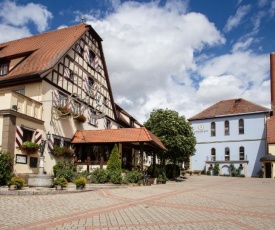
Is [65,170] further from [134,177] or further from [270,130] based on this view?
[270,130]

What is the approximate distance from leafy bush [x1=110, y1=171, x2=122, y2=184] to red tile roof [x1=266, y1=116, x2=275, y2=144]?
105 feet

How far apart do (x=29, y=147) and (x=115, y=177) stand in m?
5.20

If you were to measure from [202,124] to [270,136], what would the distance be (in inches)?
428

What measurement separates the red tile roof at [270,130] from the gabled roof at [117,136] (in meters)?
28.2

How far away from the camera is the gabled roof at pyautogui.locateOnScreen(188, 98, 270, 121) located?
4810cm

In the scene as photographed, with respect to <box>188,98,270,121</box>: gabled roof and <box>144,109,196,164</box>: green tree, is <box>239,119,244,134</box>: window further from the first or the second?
<box>144,109,196,164</box>: green tree

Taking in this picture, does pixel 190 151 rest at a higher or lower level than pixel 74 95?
lower

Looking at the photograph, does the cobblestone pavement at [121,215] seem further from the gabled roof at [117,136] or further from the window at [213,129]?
the window at [213,129]

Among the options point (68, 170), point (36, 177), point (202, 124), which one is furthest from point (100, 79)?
point (202, 124)

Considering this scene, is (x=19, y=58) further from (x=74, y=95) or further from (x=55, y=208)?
(x=55, y=208)

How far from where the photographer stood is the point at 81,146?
23.6 metres

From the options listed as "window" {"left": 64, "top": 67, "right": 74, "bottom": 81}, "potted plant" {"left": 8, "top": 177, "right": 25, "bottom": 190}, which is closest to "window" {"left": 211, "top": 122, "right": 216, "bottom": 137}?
"window" {"left": 64, "top": 67, "right": 74, "bottom": 81}

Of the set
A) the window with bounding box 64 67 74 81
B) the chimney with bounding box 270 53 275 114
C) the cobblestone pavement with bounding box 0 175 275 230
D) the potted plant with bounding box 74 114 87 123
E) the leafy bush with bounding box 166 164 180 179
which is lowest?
the cobblestone pavement with bounding box 0 175 275 230

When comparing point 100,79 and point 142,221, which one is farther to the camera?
point 100,79
